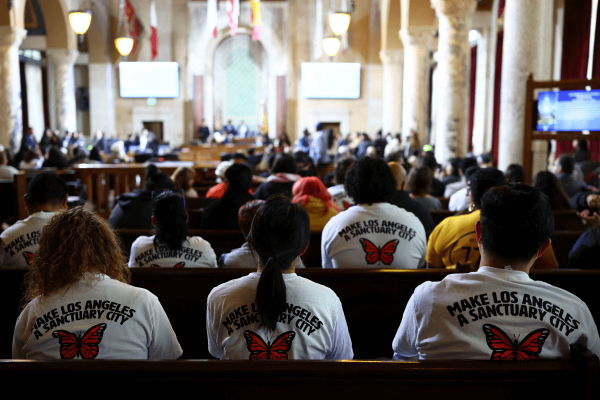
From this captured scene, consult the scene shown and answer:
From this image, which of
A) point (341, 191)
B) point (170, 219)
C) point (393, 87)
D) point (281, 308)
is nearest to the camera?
point (281, 308)

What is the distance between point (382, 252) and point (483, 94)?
13555 mm

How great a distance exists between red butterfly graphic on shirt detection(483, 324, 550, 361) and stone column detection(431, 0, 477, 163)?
7.40 meters

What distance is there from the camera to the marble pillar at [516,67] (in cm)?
665

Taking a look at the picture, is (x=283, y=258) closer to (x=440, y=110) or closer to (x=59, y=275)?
(x=59, y=275)

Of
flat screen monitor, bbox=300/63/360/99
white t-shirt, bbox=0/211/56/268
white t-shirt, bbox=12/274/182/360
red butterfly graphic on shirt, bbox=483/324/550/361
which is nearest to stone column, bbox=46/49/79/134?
flat screen monitor, bbox=300/63/360/99

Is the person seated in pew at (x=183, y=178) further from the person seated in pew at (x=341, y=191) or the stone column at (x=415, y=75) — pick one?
the stone column at (x=415, y=75)

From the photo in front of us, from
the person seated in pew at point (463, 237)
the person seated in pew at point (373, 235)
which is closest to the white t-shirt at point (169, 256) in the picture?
the person seated in pew at point (373, 235)

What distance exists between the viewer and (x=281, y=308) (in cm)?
177

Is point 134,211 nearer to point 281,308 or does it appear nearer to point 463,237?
point 463,237

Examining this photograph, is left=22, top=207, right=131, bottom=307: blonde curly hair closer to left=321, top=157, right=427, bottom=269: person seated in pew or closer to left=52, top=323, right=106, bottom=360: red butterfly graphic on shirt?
left=52, top=323, right=106, bottom=360: red butterfly graphic on shirt

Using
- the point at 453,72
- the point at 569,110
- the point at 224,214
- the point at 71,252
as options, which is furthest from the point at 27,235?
the point at 453,72

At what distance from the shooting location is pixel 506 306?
5.44 feet

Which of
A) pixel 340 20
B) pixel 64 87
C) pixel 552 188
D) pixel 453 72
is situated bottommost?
pixel 552 188

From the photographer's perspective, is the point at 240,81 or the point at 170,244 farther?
the point at 240,81
